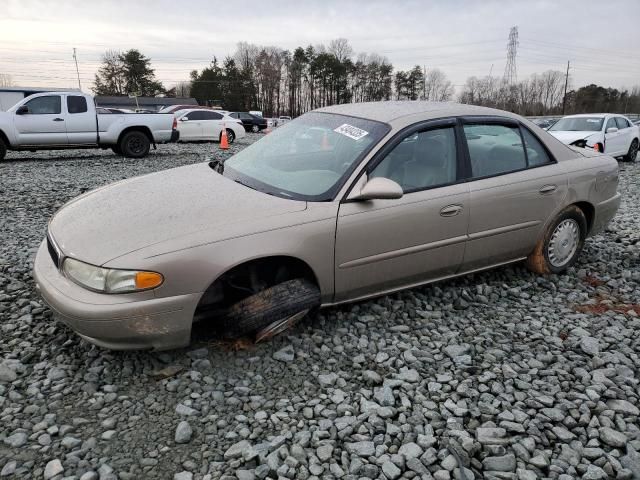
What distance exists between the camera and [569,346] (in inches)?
123

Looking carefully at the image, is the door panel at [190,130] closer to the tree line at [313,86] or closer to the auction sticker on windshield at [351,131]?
the auction sticker on windshield at [351,131]

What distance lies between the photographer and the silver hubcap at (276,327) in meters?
2.96

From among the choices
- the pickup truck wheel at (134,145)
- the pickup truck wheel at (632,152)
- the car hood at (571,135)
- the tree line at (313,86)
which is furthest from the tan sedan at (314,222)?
the tree line at (313,86)

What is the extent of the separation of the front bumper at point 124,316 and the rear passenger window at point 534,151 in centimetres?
290

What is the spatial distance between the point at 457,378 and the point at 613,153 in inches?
523

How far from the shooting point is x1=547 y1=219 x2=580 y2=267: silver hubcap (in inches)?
163

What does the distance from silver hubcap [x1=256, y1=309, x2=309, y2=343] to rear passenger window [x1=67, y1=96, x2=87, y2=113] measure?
1154 cm

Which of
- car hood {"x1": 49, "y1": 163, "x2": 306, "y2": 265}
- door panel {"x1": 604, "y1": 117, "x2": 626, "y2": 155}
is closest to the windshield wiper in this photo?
car hood {"x1": 49, "y1": 163, "x2": 306, "y2": 265}

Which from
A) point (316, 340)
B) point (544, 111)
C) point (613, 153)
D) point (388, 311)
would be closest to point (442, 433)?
point (316, 340)

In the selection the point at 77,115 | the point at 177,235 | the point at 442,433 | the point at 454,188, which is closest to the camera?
the point at 442,433

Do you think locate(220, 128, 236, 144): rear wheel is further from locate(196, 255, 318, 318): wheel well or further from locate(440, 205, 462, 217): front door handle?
locate(196, 255, 318, 318): wheel well

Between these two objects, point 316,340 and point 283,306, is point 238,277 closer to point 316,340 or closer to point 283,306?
point 283,306

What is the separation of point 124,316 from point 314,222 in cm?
118

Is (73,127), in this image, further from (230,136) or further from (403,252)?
(403,252)
